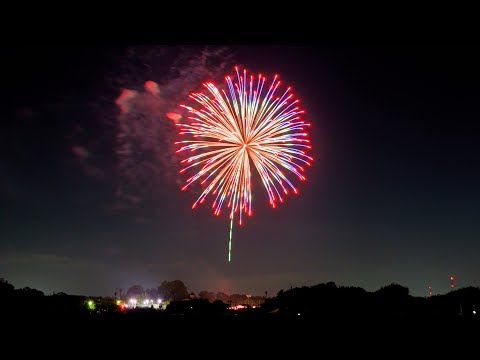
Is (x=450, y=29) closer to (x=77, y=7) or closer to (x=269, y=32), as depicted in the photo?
(x=269, y=32)

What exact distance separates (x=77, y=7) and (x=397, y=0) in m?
1.68

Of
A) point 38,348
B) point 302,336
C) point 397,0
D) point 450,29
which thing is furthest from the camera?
point 302,336

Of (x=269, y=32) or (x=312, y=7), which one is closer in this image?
(x=312, y=7)

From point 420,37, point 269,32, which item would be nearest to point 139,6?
point 269,32

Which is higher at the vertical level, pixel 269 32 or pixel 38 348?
pixel 269 32

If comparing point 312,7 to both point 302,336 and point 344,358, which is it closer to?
point 344,358

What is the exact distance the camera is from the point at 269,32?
228 centimetres

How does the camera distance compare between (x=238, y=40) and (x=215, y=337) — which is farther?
(x=215, y=337)

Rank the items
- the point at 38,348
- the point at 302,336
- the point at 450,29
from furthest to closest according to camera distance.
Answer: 1. the point at 302,336
2. the point at 38,348
3. the point at 450,29

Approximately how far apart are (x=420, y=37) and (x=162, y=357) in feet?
35.7

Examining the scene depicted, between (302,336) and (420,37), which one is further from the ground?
(420,37)

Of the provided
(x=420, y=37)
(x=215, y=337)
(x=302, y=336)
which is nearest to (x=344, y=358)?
(x=302, y=336)

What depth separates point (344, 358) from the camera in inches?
434

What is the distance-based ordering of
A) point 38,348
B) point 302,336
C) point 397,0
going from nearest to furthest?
1. point 397,0
2. point 38,348
3. point 302,336
